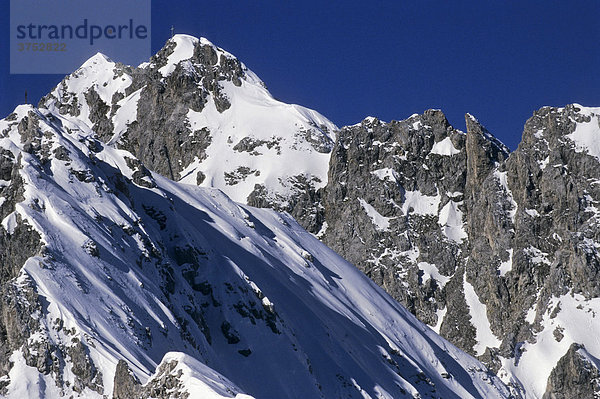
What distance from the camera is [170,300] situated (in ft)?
381

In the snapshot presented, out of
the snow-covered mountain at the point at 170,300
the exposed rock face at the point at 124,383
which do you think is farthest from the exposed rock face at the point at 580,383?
the exposed rock face at the point at 124,383

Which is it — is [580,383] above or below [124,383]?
Result: above

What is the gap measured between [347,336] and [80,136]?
40149 millimetres

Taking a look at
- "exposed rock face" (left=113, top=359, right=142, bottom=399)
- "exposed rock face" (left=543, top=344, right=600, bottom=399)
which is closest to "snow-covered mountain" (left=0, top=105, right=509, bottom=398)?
"exposed rock face" (left=113, top=359, right=142, bottom=399)

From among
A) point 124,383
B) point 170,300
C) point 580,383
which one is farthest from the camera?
point 580,383

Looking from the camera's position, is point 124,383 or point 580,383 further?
point 580,383

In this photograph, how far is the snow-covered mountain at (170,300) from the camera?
9219 centimetres

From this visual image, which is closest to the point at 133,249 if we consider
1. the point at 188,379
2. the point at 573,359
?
the point at 188,379

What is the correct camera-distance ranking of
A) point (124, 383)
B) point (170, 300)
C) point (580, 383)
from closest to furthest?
1. point (124, 383)
2. point (170, 300)
3. point (580, 383)

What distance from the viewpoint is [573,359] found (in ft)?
656

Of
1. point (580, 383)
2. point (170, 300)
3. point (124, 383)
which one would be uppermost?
point (580, 383)

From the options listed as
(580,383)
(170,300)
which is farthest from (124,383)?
(580,383)

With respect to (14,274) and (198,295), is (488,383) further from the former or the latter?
(14,274)

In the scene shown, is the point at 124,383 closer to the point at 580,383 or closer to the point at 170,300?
the point at 170,300
